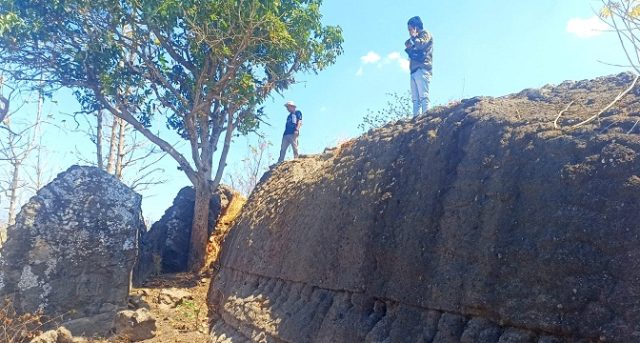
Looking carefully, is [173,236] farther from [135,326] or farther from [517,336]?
[517,336]

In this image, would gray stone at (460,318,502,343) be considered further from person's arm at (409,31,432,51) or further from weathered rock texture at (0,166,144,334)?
weathered rock texture at (0,166,144,334)

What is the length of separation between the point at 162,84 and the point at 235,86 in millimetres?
1556

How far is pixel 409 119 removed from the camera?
4.88 metres

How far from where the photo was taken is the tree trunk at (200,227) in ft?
31.6

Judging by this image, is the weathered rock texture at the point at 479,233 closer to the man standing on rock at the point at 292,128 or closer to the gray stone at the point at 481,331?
the gray stone at the point at 481,331

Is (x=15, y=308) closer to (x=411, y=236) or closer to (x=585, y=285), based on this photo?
(x=411, y=236)

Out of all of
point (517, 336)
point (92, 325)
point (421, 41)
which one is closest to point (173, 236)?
point (92, 325)

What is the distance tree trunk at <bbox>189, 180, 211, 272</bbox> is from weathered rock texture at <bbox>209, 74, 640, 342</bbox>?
443cm

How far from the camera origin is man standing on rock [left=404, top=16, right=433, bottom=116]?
254 inches

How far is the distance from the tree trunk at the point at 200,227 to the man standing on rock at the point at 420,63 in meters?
4.87

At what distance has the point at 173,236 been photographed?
9898mm

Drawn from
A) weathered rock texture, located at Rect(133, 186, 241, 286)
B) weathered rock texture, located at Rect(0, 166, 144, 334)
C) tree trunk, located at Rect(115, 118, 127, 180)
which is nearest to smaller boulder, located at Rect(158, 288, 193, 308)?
weathered rock texture, located at Rect(0, 166, 144, 334)

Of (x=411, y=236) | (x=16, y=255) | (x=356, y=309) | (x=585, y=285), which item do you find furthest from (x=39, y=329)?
(x=585, y=285)

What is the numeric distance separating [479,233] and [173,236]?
25.6ft
